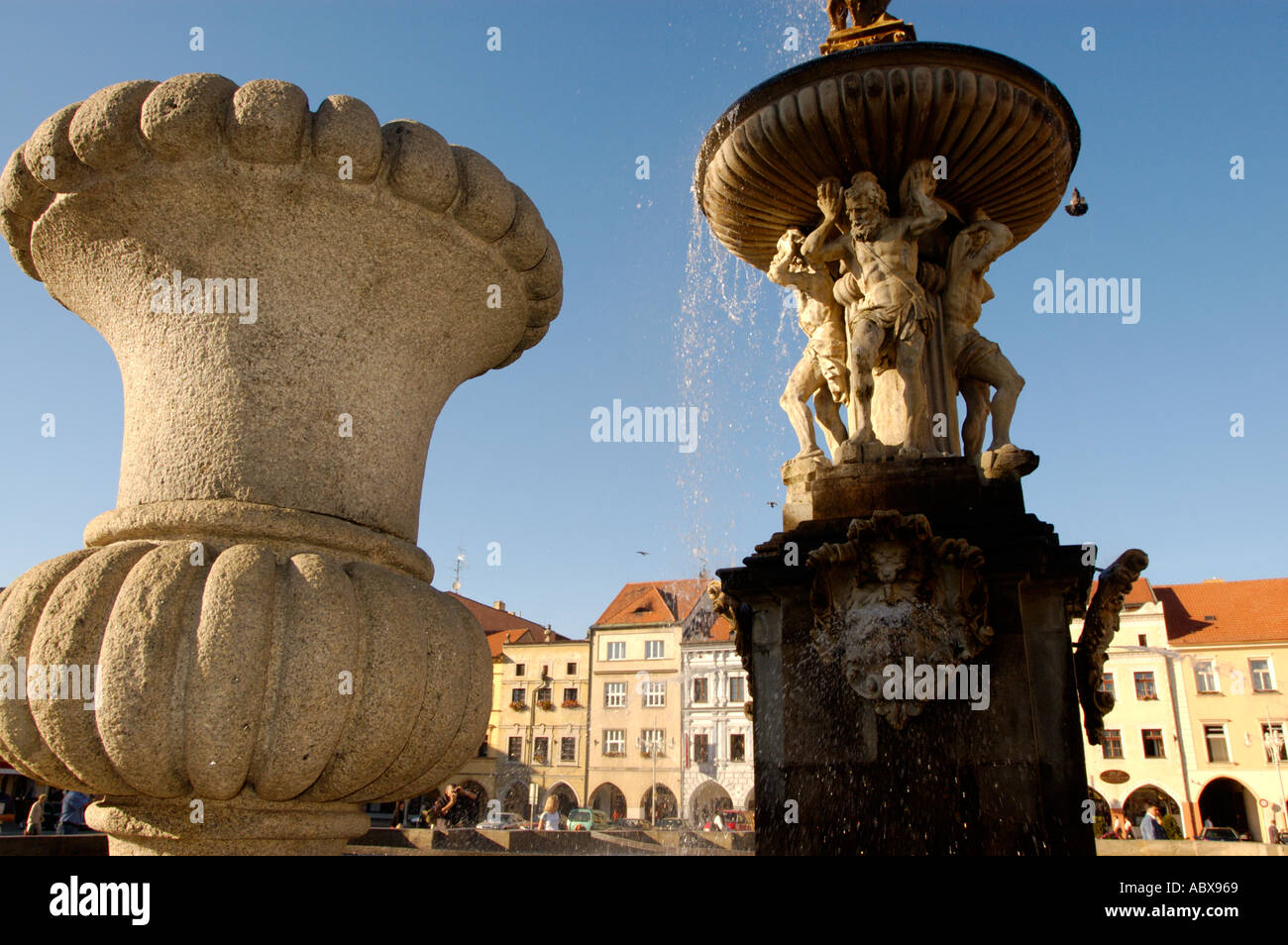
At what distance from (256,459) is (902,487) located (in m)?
3.89

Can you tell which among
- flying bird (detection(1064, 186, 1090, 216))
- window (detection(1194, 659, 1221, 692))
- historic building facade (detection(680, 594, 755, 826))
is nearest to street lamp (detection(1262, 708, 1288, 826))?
window (detection(1194, 659, 1221, 692))

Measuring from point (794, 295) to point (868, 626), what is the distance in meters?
3.33

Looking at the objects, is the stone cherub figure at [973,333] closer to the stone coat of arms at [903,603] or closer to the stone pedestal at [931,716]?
the stone pedestal at [931,716]

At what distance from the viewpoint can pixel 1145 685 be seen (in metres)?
35.4

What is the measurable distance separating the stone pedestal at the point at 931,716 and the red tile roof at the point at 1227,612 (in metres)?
37.1

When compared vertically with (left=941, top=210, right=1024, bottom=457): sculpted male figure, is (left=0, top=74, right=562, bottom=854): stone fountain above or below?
below

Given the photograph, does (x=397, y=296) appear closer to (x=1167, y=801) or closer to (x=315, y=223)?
(x=315, y=223)

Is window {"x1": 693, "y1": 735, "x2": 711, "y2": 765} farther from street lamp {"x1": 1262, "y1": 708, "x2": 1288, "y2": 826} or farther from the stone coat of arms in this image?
the stone coat of arms

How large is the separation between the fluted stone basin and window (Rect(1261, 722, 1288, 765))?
1357 inches

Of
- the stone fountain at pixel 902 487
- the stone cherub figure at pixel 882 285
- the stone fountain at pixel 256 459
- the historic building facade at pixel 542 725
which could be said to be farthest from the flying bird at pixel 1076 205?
the historic building facade at pixel 542 725

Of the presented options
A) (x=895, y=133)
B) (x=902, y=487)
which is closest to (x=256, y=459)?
(x=902, y=487)

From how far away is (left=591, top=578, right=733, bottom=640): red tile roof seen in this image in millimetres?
43438
